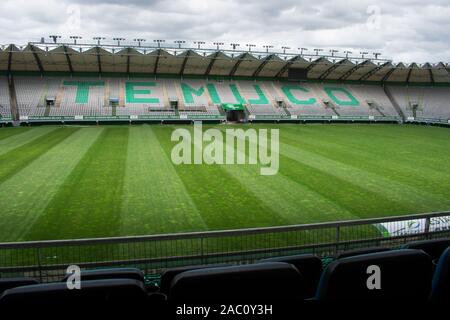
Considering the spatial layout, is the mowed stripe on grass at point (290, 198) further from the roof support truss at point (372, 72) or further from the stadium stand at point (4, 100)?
the roof support truss at point (372, 72)

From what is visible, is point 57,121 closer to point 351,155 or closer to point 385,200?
point 351,155

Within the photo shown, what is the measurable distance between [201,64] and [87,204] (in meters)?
37.3

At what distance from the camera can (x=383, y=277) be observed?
2895 mm

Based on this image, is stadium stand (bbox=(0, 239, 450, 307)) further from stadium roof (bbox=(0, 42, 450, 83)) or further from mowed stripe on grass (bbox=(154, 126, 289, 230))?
stadium roof (bbox=(0, 42, 450, 83))

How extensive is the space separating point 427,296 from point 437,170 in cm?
1642

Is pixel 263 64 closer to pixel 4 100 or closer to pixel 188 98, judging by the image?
pixel 188 98

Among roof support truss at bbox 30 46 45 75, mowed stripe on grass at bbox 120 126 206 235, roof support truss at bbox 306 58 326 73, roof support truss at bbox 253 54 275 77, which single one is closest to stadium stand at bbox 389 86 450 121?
roof support truss at bbox 306 58 326 73

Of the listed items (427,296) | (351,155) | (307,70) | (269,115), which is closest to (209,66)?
(269,115)

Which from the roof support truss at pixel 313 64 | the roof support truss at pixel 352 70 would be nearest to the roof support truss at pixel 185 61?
the roof support truss at pixel 313 64

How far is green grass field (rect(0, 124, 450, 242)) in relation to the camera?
1023 centimetres

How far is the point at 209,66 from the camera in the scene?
156 feet

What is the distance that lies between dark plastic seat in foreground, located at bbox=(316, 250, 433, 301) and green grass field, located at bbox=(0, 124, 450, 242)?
7.05 metres

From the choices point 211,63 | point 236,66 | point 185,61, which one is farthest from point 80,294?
point 236,66
